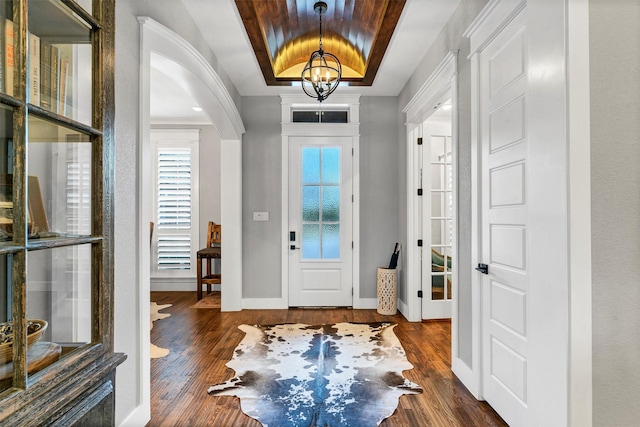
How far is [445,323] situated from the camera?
3998mm

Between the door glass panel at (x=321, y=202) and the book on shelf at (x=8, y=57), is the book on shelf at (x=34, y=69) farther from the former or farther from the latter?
the door glass panel at (x=321, y=202)

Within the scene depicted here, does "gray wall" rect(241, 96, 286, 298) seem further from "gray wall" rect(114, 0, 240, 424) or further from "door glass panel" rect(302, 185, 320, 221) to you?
"gray wall" rect(114, 0, 240, 424)

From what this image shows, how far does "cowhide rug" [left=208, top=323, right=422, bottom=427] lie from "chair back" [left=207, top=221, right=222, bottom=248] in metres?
2.13

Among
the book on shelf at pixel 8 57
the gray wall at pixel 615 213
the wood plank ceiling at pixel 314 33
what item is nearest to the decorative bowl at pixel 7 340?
the book on shelf at pixel 8 57

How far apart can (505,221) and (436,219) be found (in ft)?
7.26

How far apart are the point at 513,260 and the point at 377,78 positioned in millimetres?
2751

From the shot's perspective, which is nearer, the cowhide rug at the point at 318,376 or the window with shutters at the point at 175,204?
the cowhide rug at the point at 318,376

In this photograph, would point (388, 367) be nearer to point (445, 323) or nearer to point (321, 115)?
point (445, 323)

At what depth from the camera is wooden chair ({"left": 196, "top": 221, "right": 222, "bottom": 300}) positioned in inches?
198

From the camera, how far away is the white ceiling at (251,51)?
2670 mm

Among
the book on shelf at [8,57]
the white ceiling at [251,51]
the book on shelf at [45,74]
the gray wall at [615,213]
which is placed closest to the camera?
the book on shelf at [8,57]

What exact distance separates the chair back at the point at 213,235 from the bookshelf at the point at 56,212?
14.5 ft

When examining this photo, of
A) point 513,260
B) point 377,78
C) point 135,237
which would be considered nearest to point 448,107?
point 377,78

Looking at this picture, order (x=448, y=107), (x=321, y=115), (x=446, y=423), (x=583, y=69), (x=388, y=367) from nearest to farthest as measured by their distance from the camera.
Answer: (x=583, y=69) < (x=446, y=423) < (x=388, y=367) < (x=448, y=107) < (x=321, y=115)
